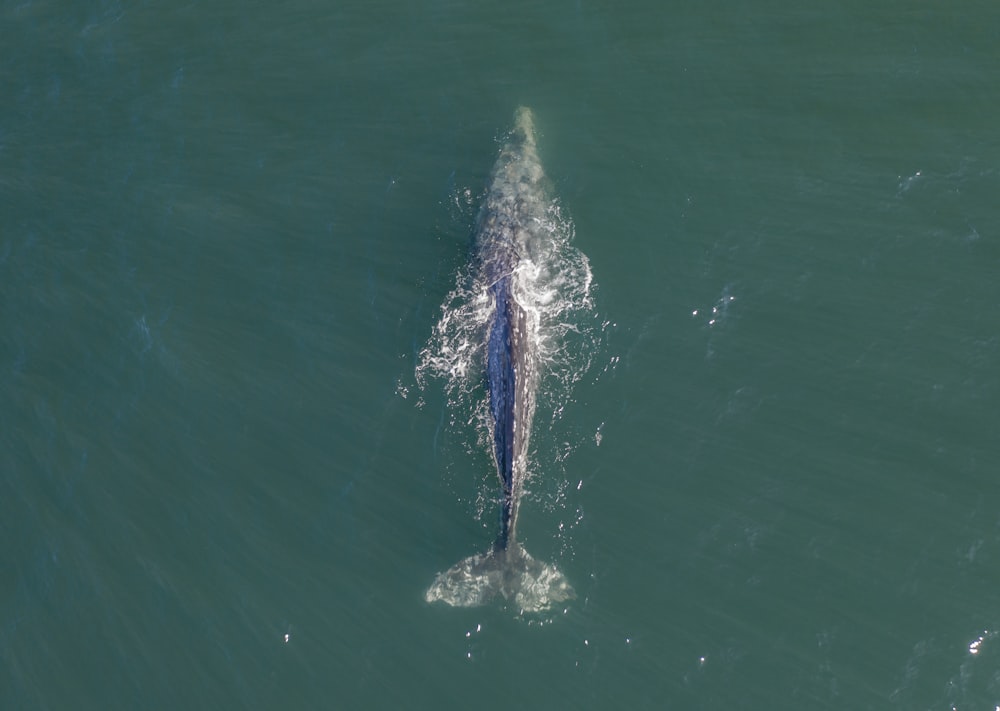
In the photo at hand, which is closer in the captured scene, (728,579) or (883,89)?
A: (728,579)

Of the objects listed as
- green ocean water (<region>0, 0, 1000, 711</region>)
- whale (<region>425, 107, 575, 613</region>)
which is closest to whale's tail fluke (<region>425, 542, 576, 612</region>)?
whale (<region>425, 107, 575, 613</region>)

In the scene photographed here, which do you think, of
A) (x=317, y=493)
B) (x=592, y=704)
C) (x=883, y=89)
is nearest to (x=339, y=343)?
(x=317, y=493)

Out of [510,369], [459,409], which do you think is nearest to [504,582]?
[459,409]

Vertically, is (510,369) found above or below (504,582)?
above

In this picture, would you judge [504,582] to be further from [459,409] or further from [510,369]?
[510,369]

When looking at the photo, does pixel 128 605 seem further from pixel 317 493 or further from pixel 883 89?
pixel 883 89

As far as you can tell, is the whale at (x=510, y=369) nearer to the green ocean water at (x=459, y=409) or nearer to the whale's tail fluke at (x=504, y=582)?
the whale's tail fluke at (x=504, y=582)

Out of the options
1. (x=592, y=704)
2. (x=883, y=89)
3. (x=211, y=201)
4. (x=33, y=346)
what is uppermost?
(x=883, y=89)

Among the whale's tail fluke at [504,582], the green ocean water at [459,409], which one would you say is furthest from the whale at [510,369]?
the green ocean water at [459,409]
